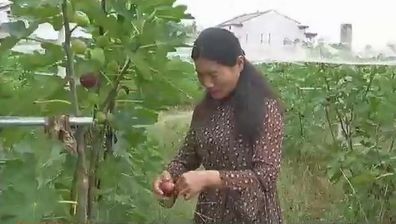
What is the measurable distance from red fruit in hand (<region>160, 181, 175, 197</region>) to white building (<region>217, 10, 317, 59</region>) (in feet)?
1.75

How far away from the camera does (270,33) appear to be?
73.8 inches

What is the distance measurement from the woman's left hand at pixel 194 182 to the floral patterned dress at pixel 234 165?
37 millimetres

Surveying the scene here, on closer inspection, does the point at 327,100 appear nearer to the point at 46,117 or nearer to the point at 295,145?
the point at 295,145

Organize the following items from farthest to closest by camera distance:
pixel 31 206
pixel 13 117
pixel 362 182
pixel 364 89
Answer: pixel 364 89 < pixel 362 182 < pixel 13 117 < pixel 31 206

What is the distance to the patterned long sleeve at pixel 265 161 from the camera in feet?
4.48

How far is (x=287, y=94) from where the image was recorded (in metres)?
2.84

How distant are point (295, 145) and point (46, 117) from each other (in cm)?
168

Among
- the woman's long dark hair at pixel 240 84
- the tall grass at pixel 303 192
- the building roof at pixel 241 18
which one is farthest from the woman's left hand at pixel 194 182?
the tall grass at pixel 303 192

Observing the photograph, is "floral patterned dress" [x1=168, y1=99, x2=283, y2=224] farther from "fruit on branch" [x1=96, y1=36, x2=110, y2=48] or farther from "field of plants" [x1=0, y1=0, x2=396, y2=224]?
"fruit on branch" [x1=96, y1=36, x2=110, y2=48]

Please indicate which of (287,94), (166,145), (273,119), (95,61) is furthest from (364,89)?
(95,61)

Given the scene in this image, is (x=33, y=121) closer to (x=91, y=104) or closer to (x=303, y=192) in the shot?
(x=91, y=104)

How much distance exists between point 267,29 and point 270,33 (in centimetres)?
1

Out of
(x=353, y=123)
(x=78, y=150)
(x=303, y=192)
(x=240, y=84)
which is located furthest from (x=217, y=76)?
(x=303, y=192)

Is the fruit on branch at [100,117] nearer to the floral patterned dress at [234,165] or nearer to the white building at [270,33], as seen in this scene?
the floral patterned dress at [234,165]
